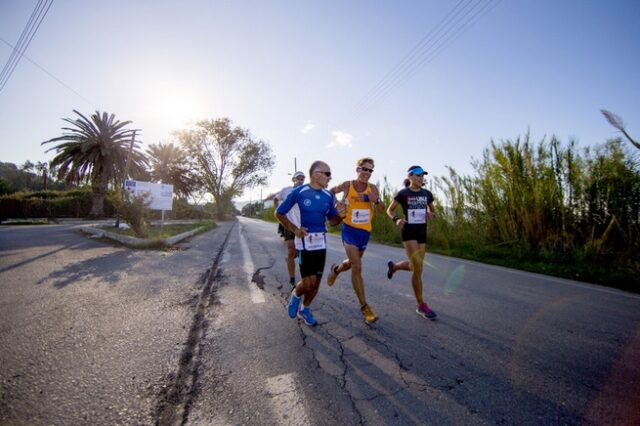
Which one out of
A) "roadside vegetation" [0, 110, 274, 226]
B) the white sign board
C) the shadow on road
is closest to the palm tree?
"roadside vegetation" [0, 110, 274, 226]

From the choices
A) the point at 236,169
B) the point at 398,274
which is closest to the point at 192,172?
the point at 236,169

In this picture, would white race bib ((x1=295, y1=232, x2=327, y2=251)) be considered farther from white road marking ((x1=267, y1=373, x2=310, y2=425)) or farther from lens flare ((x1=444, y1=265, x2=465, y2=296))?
lens flare ((x1=444, y1=265, x2=465, y2=296))

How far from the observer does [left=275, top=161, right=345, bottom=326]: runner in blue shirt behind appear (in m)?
3.05

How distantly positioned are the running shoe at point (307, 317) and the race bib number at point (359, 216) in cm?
122

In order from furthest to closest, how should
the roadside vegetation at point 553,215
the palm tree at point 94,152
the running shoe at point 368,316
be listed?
the palm tree at point 94,152, the roadside vegetation at point 553,215, the running shoe at point 368,316

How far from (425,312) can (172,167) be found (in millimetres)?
42338

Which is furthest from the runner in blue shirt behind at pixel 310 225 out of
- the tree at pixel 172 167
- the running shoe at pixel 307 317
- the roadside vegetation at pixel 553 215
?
the tree at pixel 172 167

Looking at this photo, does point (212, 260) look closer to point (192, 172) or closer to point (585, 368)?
point (585, 368)

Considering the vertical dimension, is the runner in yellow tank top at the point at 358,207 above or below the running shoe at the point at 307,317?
above

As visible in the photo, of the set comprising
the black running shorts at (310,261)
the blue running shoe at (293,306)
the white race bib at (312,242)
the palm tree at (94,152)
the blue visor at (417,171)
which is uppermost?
the palm tree at (94,152)

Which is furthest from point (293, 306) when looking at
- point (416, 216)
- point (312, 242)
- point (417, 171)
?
point (417, 171)

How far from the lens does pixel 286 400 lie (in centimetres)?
182

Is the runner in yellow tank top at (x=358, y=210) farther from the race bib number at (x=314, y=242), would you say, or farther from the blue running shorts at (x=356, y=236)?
the race bib number at (x=314, y=242)

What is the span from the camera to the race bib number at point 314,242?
3.04 m
